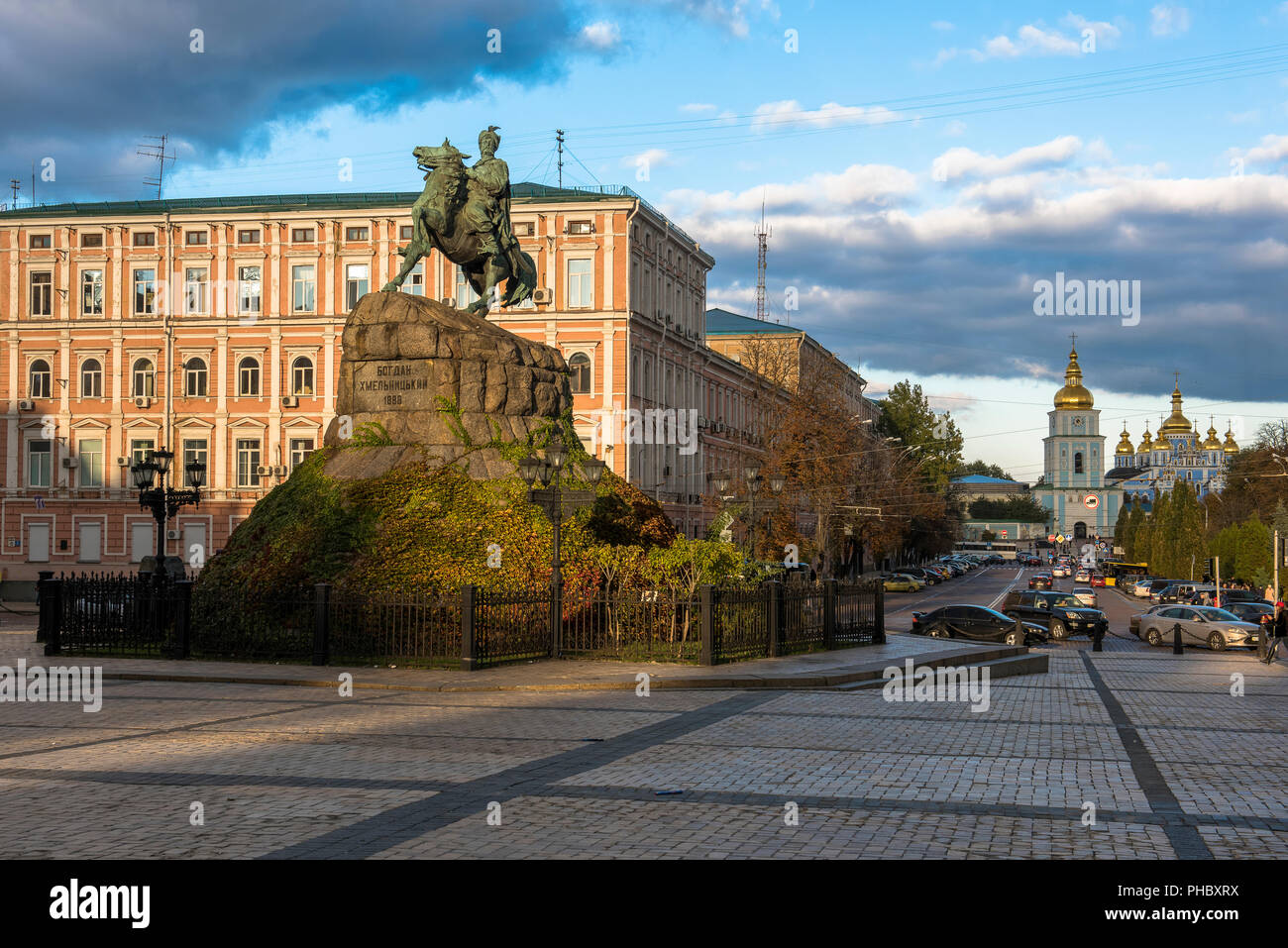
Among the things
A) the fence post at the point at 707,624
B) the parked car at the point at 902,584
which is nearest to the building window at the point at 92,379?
the parked car at the point at 902,584

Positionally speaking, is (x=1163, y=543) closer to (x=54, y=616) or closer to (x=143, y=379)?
(x=143, y=379)

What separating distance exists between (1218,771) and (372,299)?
54.7ft

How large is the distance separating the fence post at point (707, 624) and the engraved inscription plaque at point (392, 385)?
6252mm

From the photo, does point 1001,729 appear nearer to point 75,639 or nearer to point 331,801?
point 331,801

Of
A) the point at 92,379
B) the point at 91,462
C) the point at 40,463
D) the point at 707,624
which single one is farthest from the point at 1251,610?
the point at 40,463

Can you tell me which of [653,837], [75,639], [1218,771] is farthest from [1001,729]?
[75,639]

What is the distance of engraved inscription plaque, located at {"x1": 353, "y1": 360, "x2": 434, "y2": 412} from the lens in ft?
75.4

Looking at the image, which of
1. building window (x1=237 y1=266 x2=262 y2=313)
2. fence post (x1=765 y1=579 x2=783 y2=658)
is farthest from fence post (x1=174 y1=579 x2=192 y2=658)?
building window (x1=237 y1=266 x2=262 y2=313)

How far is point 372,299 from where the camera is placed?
23.5 metres

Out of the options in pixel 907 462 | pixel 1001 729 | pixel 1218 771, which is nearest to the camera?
pixel 1218 771

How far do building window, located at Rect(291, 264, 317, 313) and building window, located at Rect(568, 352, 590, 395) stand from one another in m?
12.9

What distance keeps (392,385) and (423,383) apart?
0.60 meters

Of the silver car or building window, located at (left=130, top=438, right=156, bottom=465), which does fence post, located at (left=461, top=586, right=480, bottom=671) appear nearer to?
the silver car

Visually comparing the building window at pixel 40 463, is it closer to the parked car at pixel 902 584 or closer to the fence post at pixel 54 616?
the fence post at pixel 54 616
